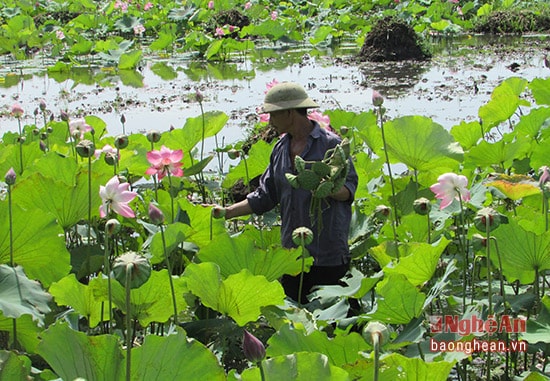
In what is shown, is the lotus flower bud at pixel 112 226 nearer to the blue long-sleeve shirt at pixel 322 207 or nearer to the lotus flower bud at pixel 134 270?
the lotus flower bud at pixel 134 270

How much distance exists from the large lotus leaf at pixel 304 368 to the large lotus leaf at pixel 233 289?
0.54 m

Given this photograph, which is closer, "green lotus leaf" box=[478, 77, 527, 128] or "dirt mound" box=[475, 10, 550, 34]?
"green lotus leaf" box=[478, 77, 527, 128]

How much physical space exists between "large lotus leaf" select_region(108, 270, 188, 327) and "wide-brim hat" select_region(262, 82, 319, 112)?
0.70m

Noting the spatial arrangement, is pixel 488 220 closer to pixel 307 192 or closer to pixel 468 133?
pixel 307 192

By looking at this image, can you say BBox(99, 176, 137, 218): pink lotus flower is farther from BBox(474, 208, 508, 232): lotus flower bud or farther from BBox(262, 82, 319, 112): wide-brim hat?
BBox(474, 208, 508, 232): lotus flower bud

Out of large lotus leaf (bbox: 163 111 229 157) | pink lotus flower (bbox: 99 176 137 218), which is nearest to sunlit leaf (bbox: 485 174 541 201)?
pink lotus flower (bbox: 99 176 137 218)

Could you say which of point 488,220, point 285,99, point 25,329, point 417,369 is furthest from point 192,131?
point 417,369

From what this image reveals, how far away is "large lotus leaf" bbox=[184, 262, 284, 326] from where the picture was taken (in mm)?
2037

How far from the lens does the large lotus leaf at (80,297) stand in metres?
2.10

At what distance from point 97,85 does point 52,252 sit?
20.2 feet

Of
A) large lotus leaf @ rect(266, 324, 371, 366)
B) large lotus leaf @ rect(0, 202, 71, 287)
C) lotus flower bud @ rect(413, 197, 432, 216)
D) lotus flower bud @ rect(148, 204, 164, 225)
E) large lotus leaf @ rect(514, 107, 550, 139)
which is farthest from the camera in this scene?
large lotus leaf @ rect(514, 107, 550, 139)

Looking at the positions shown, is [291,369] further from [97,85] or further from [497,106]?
[97,85]

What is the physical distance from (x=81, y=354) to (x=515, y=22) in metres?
10.2

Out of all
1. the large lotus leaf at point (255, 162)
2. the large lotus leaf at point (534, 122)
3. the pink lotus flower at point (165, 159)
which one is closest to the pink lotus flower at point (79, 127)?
the large lotus leaf at point (255, 162)
